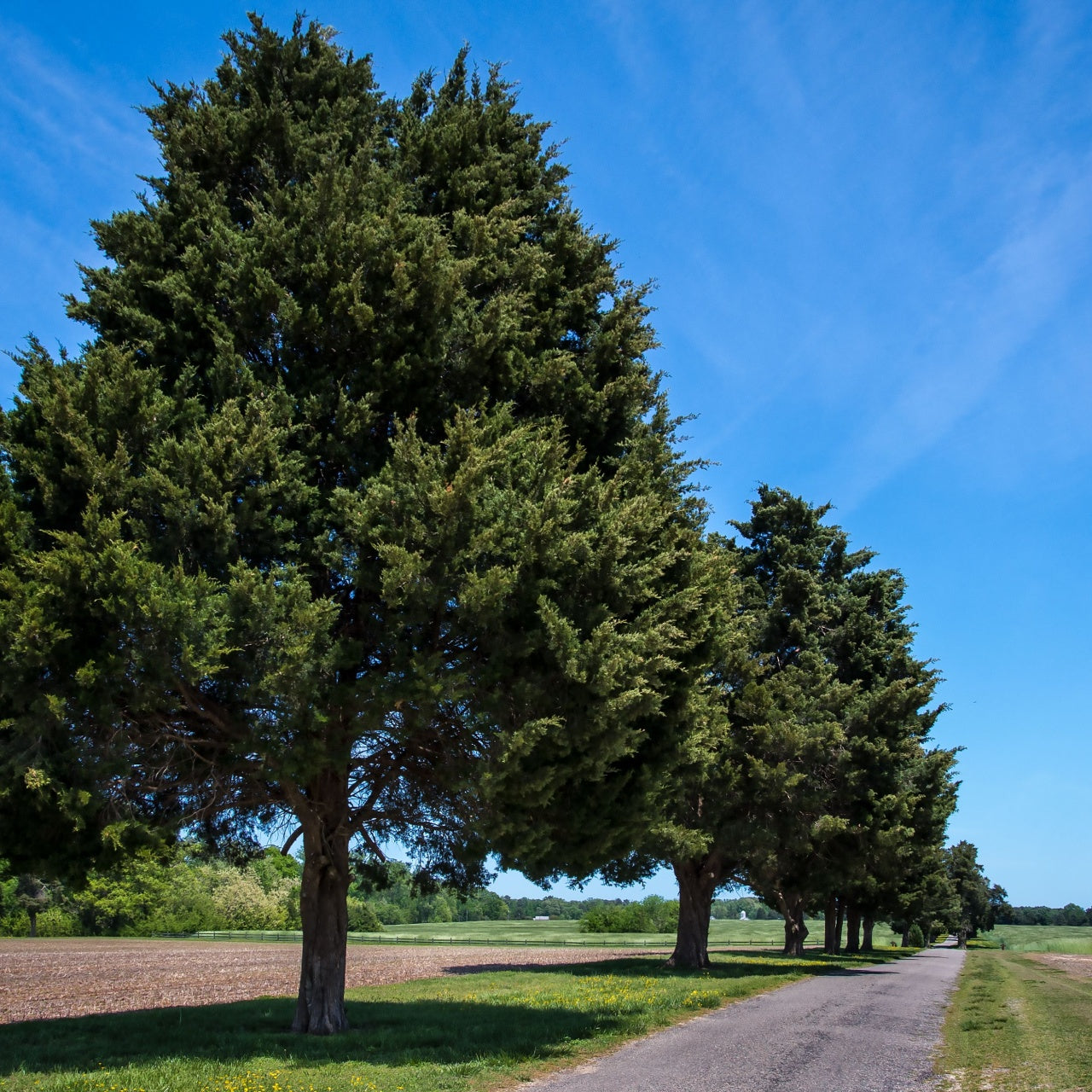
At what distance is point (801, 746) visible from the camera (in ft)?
91.2

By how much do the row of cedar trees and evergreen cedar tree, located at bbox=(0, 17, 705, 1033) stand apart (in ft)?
0.16

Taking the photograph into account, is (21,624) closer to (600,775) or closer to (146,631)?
(146,631)

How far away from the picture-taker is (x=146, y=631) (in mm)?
9898

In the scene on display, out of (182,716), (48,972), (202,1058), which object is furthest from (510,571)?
(48,972)

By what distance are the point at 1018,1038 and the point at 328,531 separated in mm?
14280

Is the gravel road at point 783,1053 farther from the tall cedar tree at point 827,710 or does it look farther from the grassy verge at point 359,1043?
the tall cedar tree at point 827,710

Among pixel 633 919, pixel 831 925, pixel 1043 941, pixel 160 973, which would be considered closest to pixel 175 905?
pixel 633 919

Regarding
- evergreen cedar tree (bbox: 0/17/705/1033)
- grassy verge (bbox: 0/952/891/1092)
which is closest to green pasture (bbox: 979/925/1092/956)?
grassy verge (bbox: 0/952/891/1092)

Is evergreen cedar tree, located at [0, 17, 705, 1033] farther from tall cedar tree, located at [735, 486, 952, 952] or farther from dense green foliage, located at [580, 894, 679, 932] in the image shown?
dense green foliage, located at [580, 894, 679, 932]

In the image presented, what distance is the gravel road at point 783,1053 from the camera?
10.0 meters

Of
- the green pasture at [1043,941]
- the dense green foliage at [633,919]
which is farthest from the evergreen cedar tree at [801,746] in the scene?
the dense green foliage at [633,919]

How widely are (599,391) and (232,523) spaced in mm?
7297

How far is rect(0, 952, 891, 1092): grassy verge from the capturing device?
9.37 metres

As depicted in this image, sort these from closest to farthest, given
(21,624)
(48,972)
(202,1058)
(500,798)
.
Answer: (21,624)
(202,1058)
(500,798)
(48,972)
